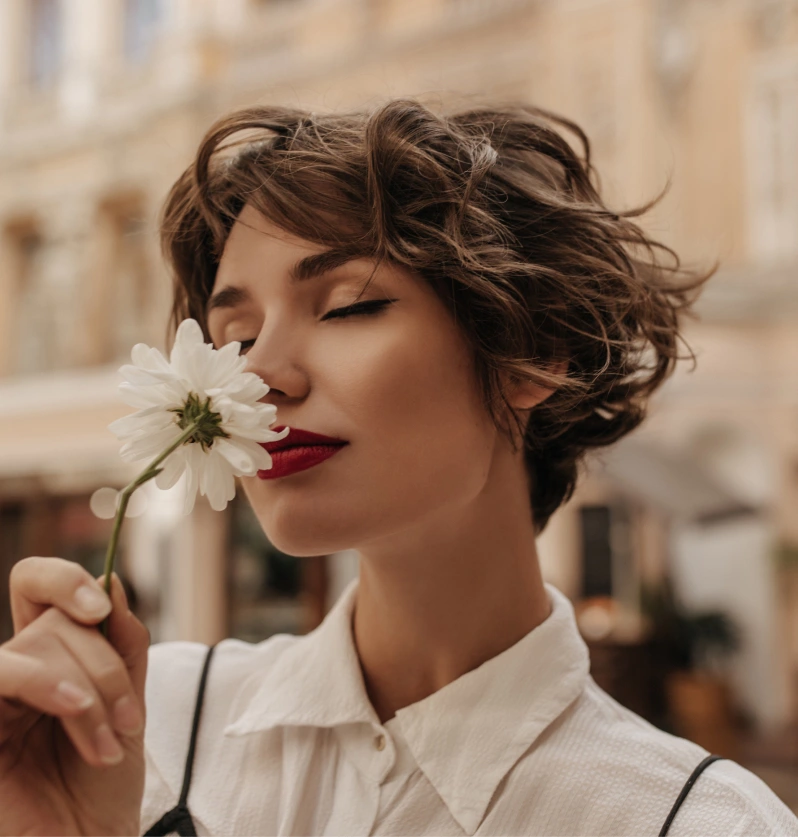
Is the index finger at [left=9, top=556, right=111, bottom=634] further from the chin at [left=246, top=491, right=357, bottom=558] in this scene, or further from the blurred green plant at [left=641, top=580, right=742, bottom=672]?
the blurred green plant at [left=641, top=580, right=742, bottom=672]

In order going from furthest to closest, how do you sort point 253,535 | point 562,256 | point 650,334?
point 253,535 → point 650,334 → point 562,256

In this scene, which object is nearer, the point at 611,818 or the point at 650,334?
the point at 611,818

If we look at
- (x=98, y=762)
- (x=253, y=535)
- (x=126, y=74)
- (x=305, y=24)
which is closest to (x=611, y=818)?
(x=98, y=762)

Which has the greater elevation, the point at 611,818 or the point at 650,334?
the point at 650,334

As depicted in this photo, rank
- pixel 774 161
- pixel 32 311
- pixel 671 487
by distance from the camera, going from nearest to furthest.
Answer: pixel 671 487, pixel 774 161, pixel 32 311

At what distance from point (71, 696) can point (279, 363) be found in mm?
436

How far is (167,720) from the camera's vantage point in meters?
1.26

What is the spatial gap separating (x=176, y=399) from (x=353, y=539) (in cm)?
31

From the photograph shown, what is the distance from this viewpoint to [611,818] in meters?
1.06

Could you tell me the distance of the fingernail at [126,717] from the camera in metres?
0.75

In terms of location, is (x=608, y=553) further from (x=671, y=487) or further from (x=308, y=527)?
(x=308, y=527)

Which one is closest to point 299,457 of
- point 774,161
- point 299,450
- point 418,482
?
point 299,450

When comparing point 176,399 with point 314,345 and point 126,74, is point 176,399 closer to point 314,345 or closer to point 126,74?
point 314,345

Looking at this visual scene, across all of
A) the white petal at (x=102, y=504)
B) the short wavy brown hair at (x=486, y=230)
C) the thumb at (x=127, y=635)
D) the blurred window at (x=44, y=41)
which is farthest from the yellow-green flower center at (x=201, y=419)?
the blurred window at (x=44, y=41)
